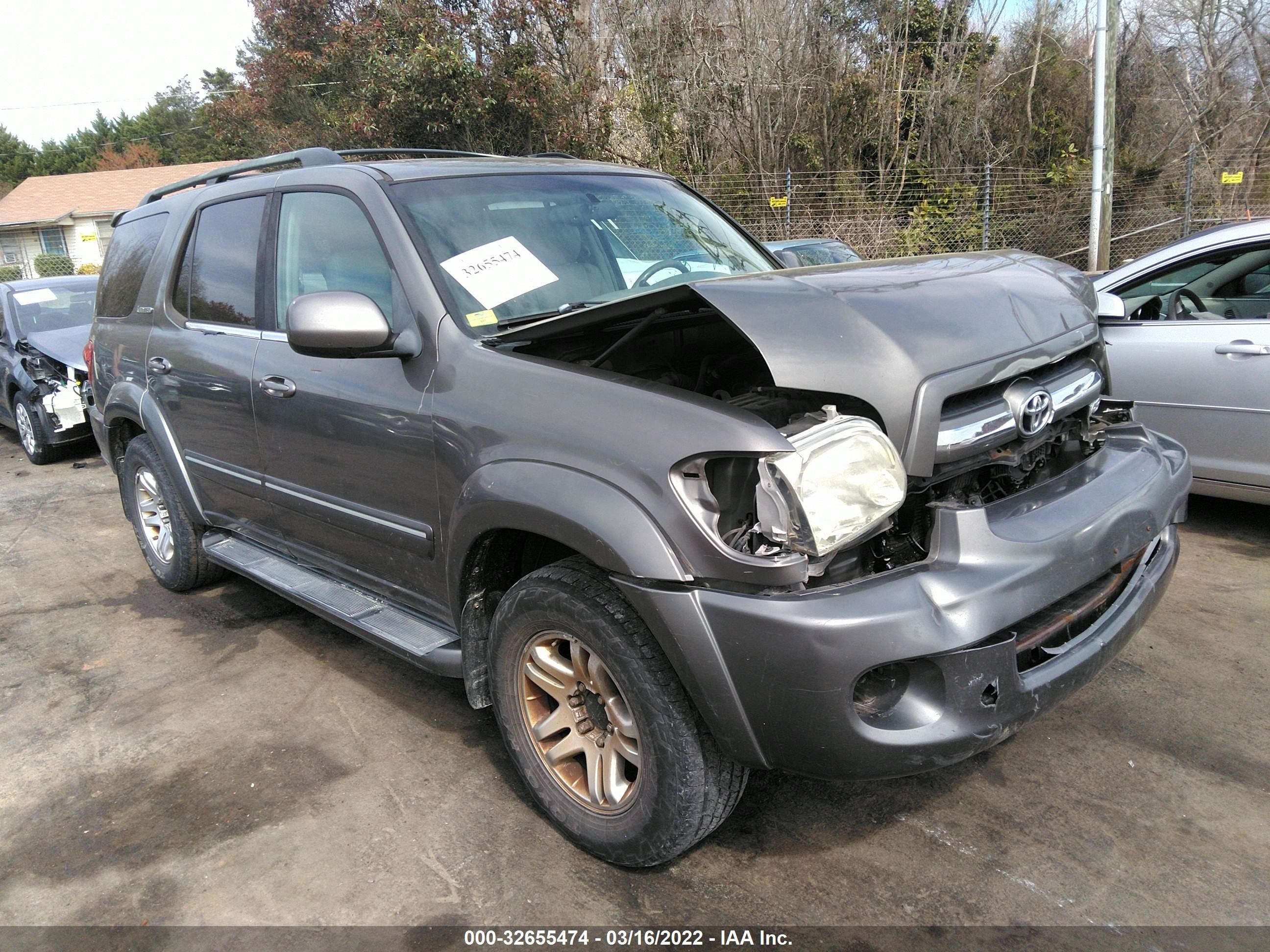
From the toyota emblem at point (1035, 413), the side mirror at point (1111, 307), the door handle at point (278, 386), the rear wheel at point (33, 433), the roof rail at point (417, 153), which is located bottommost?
the rear wheel at point (33, 433)

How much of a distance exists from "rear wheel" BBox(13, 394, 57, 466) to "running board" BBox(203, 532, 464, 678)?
5614 mm

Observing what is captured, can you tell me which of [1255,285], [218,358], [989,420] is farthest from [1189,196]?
[218,358]

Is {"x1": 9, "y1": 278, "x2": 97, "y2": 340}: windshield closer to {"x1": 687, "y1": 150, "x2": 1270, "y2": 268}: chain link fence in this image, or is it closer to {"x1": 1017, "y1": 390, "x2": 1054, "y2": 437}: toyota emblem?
{"x1": 1017, "y1": 390, "x2": 1054, "y2": 437}: toyota emblem

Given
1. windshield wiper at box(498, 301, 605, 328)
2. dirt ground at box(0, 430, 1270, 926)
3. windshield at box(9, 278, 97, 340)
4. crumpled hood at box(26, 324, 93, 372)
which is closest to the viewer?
dirt ground at box(0, 430, 1270, 926)

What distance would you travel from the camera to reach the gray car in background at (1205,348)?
4445 millimetres

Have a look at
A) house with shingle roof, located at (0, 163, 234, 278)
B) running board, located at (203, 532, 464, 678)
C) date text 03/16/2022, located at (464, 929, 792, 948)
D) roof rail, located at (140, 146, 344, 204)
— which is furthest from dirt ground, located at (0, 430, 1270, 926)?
house with shingle roof, located at (0, 163, 234, 278)

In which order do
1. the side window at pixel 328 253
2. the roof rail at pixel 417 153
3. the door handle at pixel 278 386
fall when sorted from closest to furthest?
the side window at pixel 328 253 → the door handle at pixel 278 386 → the roof rail at pixel 417 153

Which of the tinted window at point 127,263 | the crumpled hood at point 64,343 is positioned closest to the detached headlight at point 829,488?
the tinted window at point 127,263

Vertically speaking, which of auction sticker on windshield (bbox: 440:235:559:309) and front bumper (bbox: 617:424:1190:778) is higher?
auction sticker on windshield (bbox: 440:235:559:309)

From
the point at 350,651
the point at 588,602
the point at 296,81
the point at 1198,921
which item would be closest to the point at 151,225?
the point at 350,651

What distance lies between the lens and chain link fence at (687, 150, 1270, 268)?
1440 centimetres

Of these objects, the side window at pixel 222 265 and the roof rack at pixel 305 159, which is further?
the side window at pixel 222 265

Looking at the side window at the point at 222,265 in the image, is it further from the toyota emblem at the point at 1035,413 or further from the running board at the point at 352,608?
the toyota emblem at the point at 1035,413

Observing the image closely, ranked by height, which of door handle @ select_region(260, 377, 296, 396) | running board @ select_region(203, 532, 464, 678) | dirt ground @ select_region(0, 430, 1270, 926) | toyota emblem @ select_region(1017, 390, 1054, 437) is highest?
door handle @ select_region(260, 377, 296, 396)
